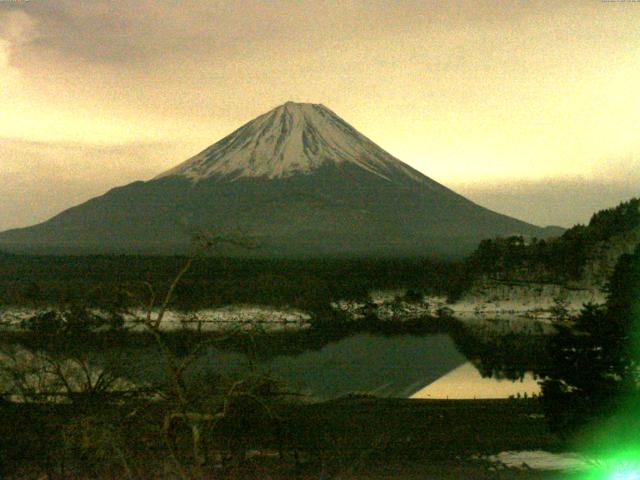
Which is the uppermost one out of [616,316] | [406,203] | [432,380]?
[406,203]

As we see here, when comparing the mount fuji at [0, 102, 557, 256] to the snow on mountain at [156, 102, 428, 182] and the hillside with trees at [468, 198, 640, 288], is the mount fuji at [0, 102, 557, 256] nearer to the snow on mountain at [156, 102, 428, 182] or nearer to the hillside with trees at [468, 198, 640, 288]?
the snow on mountain at [156, 102, 428, 182]

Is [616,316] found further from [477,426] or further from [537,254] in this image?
[537,254]

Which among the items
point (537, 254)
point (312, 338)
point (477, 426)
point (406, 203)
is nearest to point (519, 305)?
point (537, 254)

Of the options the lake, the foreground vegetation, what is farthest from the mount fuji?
the foreground vegetation

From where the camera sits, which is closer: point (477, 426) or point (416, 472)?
point (416, 472)

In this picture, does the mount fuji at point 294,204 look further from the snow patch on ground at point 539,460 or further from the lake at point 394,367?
the snow patch on ground at point 539,460

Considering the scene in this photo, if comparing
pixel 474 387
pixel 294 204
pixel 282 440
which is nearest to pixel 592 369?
pixel 282 440
